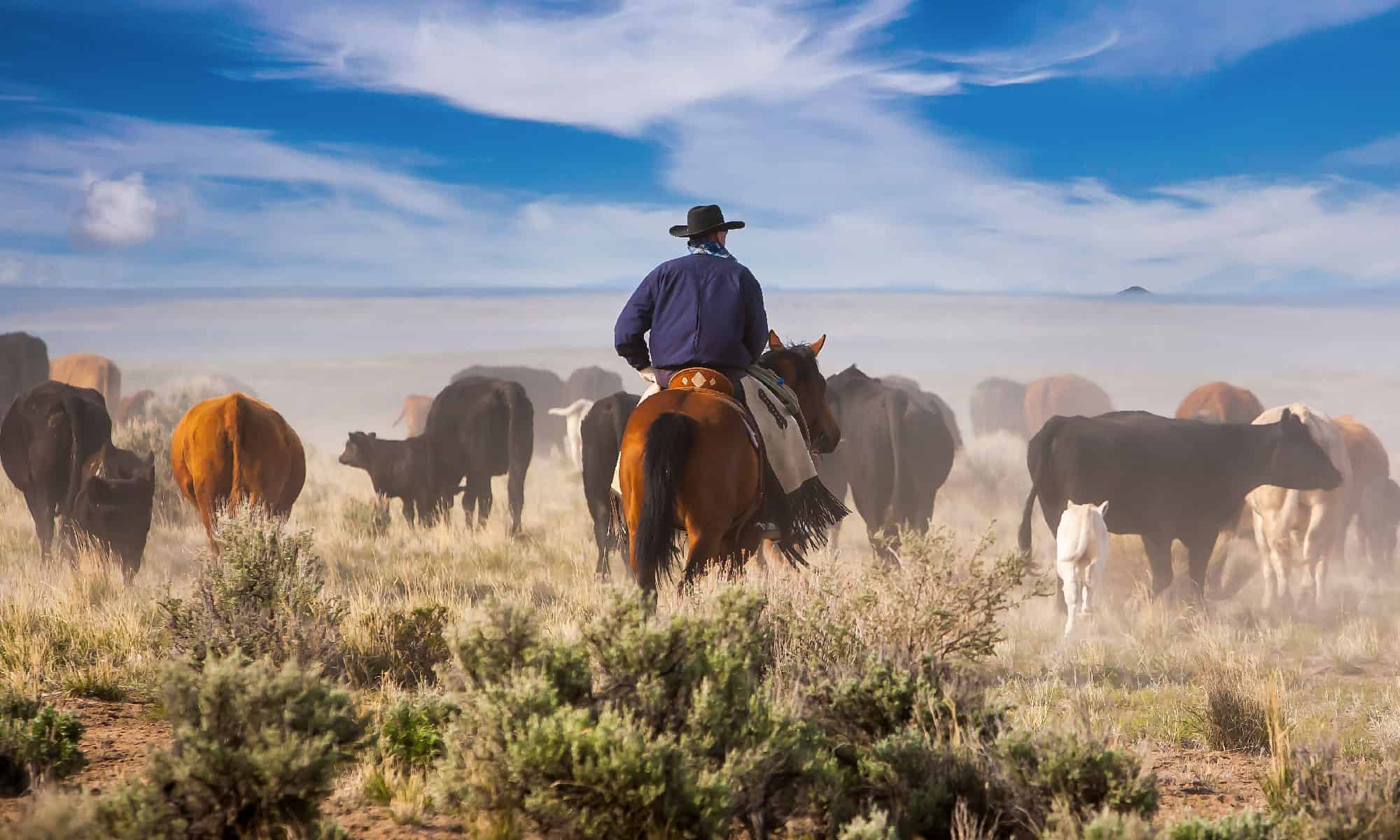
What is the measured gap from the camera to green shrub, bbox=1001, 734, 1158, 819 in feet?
12.2

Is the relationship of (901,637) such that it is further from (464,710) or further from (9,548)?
(9,548)

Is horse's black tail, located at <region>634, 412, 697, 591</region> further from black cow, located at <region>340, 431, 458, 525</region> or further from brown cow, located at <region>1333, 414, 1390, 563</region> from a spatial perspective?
brown cow, located at <region>1333, 414, 1390, 563</region>

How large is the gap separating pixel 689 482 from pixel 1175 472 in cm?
798

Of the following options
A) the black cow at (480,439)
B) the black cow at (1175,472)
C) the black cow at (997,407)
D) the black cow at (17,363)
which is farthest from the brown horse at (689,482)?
the black cow at (997,407)

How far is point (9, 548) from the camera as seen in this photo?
41.1ft

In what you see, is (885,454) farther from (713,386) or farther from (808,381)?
(713,386)

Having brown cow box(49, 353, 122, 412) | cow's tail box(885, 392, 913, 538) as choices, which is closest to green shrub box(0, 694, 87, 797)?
cow's tail box(885, 392, 913, 538)

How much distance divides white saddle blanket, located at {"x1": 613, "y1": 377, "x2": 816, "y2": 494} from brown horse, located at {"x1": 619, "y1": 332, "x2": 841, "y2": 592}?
1.19ft

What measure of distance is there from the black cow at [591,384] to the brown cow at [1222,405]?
21.5m

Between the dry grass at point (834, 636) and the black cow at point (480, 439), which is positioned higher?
the black cow at point (480, 439)

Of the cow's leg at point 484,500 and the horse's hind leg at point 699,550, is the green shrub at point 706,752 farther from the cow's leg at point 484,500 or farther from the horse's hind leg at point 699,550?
the cow's leg at point 484,500

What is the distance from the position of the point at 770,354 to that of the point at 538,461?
23.3 m

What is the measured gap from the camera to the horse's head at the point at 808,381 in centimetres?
802

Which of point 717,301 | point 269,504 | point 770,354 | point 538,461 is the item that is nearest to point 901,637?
point 717,301
